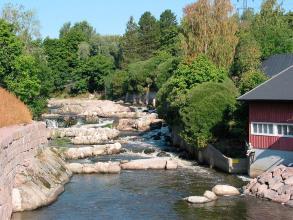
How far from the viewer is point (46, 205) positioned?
1065 inches

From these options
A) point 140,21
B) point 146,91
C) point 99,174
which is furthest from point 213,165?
point 140,21

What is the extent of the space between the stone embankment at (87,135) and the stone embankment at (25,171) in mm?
18055

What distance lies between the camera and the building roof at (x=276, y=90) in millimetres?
32500

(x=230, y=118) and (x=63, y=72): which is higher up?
(x=63, y=72)

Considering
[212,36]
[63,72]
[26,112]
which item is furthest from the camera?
[63,72]

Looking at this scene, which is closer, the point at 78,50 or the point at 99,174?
the point at 99,174

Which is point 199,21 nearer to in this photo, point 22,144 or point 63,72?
point 22,144

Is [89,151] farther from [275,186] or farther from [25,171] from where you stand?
[275,186]

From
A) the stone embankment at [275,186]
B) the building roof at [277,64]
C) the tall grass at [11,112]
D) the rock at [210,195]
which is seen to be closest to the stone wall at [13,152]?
the tall grass at [11,112]

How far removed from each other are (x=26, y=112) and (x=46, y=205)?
7960 millimetres

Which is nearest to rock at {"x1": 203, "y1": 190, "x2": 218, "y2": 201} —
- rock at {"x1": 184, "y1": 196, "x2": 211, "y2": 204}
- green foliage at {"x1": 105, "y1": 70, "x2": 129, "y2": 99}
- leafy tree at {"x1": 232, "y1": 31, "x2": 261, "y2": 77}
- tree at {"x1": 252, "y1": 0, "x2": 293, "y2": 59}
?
rock at {"x1": 184, "y1": 196, "x2": 211, "y2": 204}

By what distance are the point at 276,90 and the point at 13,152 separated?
1731 cm

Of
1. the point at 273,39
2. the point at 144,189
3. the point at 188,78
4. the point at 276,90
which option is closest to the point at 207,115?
the point at 276,90

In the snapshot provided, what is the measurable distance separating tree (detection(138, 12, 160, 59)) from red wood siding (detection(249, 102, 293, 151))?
8301 cm
